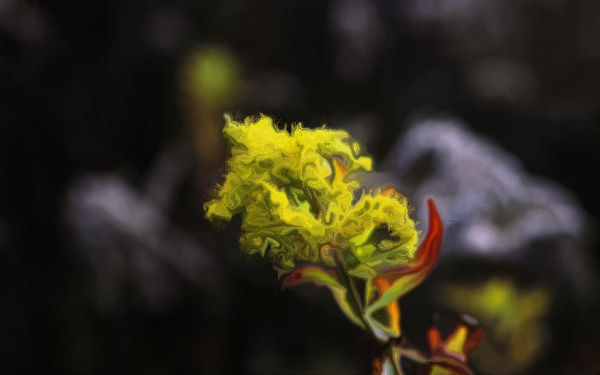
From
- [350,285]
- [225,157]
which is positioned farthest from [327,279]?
[225,157]

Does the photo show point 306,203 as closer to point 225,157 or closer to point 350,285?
point 350,285

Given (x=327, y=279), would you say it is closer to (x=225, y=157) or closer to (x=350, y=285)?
(x=350, y=285)

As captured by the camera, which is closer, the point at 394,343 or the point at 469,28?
the point at 394,343

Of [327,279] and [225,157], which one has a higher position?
[225,157]

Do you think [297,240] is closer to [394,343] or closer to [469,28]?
[394,343]

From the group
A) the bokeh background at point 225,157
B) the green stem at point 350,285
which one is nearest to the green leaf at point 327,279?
the green stem at point 350,285

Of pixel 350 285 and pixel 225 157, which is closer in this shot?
pixel 350 285

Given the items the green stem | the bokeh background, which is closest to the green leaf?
the green stem

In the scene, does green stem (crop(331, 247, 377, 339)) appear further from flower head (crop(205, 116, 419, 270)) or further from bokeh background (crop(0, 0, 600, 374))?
bokeh background (crop(0, 0, 600, 374))

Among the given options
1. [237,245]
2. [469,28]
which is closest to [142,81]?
[237,245]
